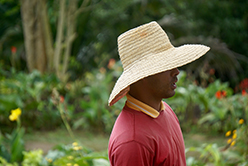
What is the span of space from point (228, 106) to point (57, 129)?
9.76ft

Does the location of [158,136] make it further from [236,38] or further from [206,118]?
[236,38]

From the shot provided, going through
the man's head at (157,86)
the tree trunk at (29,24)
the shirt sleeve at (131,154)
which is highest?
the tree trunk at (29,24)

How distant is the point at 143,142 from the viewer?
1330 mm

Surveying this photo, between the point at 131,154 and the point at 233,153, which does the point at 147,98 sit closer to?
the point at 131,154

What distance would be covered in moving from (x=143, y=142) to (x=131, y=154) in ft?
0.24

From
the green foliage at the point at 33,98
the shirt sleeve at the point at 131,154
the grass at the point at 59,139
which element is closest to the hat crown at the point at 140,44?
the shirt sleeve at the point at 131,154

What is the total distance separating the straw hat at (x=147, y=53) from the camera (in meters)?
1.41

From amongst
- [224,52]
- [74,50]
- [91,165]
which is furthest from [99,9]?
[91,165]

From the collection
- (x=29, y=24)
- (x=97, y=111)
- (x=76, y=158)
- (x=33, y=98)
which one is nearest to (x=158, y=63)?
(x=76, y=158)

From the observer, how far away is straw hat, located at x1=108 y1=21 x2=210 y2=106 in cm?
141

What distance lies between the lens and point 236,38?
928cm

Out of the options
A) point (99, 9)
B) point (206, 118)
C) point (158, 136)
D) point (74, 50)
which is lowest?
point (206, 118)

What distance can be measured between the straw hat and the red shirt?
5.9 inches

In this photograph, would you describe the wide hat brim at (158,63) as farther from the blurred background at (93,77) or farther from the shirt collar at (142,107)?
the blurred background at (93,77)
